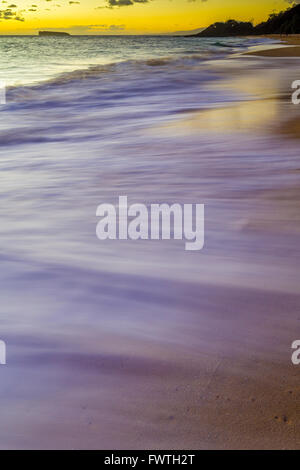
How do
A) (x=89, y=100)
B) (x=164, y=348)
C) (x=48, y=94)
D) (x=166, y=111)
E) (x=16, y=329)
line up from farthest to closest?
1. (x=48, y=94)
2. (x=89, y=100)
3. (x=166, y=111)
4. (x=16, y=329)
5. (x=164, y=348)

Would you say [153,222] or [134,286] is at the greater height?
[153,222]

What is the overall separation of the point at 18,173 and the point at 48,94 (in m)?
7.26

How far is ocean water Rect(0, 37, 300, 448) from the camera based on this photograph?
1135 millimetres

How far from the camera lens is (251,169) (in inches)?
136

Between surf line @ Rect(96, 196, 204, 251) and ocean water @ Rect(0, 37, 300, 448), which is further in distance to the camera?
surf line @ Rect(96, 196, 204, 251)

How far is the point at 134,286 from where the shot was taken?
1.81 metres

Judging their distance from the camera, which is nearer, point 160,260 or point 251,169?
point 160,260

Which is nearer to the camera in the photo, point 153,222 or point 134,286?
point 134,286

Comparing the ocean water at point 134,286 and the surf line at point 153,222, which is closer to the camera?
the ocean water at point 134,286

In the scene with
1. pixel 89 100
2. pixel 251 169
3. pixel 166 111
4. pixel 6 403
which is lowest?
pixel 6 403

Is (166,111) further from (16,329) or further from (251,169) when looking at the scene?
(16,329)

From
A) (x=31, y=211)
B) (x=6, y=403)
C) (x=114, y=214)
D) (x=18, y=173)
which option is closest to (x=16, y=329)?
(x=6, y=403)

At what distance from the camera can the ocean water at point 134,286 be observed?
44.7 inches

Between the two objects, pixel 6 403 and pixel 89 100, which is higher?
pixel 89 100
